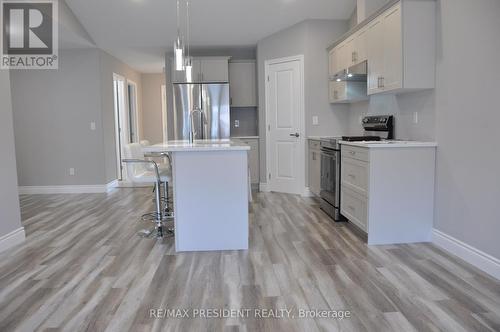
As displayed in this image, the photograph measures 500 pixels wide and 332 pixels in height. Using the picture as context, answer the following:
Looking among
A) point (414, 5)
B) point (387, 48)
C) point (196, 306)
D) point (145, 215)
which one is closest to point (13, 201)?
point (145, 215)

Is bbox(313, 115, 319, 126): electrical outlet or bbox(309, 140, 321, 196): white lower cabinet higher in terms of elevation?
bbox(313, 115, 319, 126): electrical outlet

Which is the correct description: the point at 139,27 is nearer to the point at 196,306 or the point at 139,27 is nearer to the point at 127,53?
the point at 127,53

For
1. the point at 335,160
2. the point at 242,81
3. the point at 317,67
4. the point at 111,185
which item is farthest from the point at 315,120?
the point at 111,185

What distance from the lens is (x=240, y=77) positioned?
667 cm

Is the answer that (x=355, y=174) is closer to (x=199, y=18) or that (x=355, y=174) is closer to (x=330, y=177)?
(x=330, y=177)

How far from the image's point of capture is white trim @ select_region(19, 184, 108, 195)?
20.5 ft

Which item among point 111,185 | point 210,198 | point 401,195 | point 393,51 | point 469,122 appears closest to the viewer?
point 469,122

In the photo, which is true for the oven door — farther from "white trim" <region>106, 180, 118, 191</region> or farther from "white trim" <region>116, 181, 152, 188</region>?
"white trim" <region>106, 180, 118, 191</region>

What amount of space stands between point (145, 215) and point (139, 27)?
306 centimetres

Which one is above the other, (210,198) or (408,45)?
(408,45)

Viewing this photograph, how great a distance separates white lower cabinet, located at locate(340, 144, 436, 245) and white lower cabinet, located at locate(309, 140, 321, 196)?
64.2 inches

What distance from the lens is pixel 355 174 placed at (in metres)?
3.65

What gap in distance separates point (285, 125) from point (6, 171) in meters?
3.86

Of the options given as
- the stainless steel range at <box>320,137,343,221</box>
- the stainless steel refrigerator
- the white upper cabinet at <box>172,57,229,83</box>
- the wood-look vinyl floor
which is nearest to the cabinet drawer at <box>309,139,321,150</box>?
the stainless steel range at <box>320,137,343,221</box>
